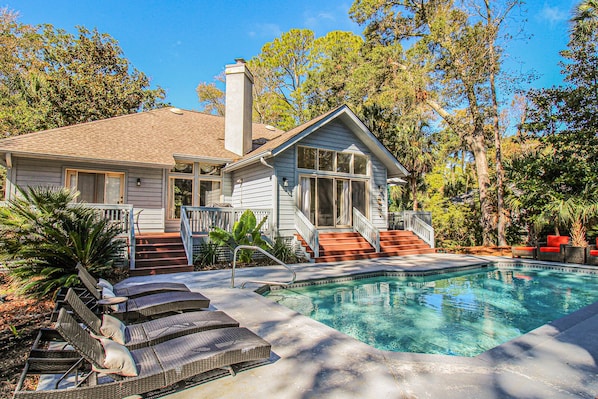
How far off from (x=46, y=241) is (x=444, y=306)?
7.51 meters

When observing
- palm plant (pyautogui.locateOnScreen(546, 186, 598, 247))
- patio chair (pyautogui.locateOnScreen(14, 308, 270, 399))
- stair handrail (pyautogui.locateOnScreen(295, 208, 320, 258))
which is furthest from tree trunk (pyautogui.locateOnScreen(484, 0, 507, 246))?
patio chair (pyautogui.locateOnScreen(14, 308, 270, 399))

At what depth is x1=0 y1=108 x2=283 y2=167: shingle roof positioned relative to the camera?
1027 cm

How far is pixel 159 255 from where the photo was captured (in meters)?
9.32

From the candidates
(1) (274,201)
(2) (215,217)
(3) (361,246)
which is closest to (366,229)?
(3) (361,246)

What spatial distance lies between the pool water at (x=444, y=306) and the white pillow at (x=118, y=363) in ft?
9.88

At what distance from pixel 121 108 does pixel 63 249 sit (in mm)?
17474

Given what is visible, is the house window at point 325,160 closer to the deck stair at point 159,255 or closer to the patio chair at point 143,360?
the deck stair at point 159,255

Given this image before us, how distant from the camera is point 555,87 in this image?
13.5m

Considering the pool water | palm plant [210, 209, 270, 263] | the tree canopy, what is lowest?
the pool water

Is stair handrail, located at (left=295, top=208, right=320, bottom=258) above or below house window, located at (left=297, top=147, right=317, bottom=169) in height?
below

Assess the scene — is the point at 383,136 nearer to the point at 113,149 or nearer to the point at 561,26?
the point at 561,26

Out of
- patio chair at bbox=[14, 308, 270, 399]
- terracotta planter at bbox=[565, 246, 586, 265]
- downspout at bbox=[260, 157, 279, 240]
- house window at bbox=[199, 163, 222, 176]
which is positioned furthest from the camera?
house window at bbox=[199, 163, 222, 176]

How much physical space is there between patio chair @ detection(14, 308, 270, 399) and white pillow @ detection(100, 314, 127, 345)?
0.25 m

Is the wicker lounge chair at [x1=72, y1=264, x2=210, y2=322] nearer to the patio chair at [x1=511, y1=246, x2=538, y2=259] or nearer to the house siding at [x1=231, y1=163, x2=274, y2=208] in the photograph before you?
the house siding at [x1=231, y1=163, x2=274, y2=208]
